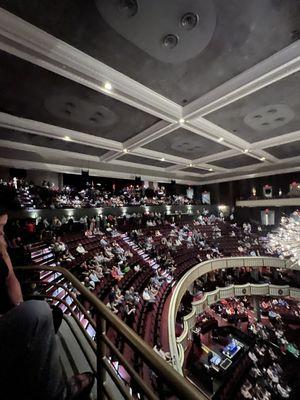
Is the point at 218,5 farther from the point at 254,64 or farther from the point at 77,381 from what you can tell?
the point at 77,381

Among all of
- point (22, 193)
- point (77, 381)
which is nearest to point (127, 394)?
point (77, 381)

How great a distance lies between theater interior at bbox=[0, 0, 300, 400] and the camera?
71.1 inches

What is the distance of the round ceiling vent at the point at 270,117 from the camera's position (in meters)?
6.25

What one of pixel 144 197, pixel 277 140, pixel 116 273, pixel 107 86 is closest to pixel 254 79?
pixel 107 86

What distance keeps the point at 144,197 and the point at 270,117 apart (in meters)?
11.0

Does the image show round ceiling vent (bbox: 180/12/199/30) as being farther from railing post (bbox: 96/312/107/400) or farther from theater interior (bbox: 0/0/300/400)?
railing post (bbox: 96/312/107/400)

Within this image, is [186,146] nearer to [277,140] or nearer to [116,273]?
[277,140]

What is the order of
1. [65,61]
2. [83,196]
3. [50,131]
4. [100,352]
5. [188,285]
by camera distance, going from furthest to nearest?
[83,196] < [188,285] < [50,131] < [65,61] < [100,352]

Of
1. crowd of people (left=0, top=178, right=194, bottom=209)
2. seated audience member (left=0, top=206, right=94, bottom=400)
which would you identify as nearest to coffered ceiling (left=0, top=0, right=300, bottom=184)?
crowd of people (left=0, top=178, right=194, bottom=209)

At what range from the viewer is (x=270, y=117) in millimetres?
6832

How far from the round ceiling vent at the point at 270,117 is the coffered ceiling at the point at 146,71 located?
0.11 ft

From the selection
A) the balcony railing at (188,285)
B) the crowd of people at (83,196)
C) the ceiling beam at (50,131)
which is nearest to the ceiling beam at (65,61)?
the ceiling beam at (50,131)

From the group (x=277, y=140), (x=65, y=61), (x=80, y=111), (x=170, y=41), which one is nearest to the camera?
(x=170, y=41)

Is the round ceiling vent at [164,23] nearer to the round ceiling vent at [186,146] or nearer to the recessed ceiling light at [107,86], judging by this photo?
the recessed ceiling light at [107,86]
